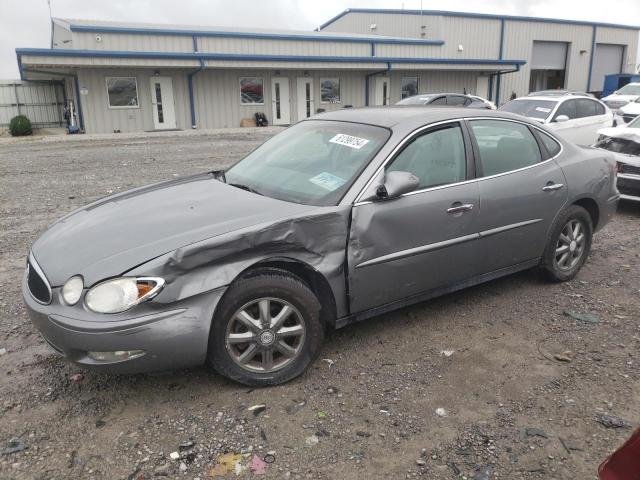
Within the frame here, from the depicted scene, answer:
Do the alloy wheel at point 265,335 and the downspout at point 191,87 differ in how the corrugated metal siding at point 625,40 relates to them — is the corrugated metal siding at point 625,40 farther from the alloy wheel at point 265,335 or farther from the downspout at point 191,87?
the alloy wheel at point 265,335

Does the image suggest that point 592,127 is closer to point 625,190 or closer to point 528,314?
point 625,190

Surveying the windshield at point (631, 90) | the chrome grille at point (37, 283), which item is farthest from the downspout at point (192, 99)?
the chrome grille at point (37, 283)

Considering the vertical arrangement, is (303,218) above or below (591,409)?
above

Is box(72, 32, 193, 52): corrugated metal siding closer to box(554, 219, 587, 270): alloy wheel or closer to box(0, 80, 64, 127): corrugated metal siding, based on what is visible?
box(0, 80, 64, 127): corrugated metal siding

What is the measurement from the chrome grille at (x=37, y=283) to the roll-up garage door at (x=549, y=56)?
1521 inches

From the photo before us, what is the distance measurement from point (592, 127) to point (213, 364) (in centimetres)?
1162

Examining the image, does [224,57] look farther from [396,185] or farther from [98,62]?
[396,185]

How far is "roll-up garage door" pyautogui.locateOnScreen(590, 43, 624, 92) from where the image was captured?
39781 millimetres

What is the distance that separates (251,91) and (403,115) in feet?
76.9

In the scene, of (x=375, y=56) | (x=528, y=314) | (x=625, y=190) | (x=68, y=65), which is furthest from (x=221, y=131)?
(x=528, y=314)

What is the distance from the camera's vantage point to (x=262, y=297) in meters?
3.23

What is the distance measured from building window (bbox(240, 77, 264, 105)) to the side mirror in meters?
23.7

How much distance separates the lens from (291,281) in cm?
334

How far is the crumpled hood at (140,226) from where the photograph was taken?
3045mm
